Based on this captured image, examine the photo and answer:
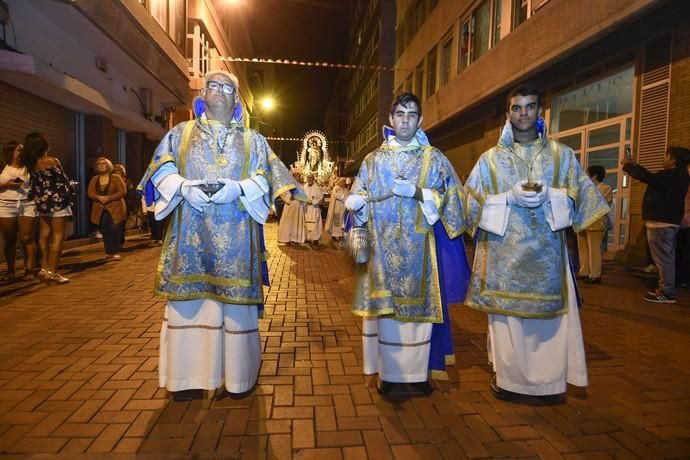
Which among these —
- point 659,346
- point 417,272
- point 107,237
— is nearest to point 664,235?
point 659,346

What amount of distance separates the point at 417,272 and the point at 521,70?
32.9ft

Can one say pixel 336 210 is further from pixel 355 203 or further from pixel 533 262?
pixel 533 262

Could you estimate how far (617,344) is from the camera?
14.1 feet

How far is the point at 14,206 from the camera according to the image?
21.0 ft

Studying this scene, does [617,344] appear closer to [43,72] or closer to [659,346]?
[659,346]

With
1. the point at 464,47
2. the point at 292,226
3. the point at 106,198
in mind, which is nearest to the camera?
the point at 106,198

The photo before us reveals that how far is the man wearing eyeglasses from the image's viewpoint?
9.70 ft

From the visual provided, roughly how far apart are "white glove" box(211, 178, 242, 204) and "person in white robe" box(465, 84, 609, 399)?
5.34ft

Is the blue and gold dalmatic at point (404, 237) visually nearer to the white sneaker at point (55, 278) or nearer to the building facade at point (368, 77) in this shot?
the white sneaker at point (55, 278)

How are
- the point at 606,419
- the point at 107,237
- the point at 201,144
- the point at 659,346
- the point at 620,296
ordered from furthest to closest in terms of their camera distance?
the point at 107,237 → the point at 620,296 → the point at 659,346 → the point at 201,144 → the point at 606,419

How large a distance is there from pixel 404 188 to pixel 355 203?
1.13 ft

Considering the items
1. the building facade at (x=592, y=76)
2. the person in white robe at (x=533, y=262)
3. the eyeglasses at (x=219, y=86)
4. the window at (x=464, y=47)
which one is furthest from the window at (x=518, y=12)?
the eyeglasses at (x=219, y=86)

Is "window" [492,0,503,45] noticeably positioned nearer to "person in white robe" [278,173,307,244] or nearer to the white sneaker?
"person in white robe" [278,173,307,244]

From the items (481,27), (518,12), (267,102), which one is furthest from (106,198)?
(267,102)
